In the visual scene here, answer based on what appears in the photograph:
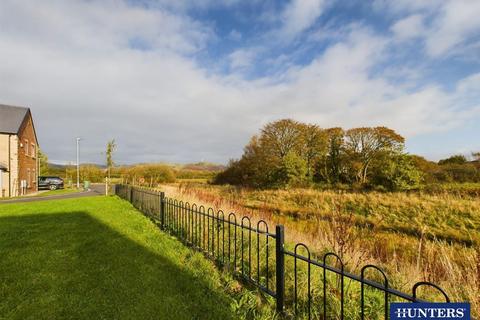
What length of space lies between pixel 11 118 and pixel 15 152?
3572mm

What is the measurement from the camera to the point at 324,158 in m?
28.2

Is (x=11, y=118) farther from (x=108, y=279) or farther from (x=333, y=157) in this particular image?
(x=333, y=157)

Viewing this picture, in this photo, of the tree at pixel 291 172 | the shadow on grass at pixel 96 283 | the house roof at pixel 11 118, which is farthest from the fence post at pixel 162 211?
the house roof at pixel 11 118

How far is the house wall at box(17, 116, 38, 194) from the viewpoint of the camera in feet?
77.8

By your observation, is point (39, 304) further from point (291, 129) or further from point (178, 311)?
point (291, 129)

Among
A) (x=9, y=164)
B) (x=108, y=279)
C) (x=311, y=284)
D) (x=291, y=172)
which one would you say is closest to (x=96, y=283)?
(x=108, y=279)

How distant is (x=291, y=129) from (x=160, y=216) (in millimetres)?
21091

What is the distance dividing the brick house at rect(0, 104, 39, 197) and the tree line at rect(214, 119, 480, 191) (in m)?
21.7

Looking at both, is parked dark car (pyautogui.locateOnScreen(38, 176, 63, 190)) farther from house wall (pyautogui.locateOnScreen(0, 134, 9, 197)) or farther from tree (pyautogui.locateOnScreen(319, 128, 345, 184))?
tree (pyautogui.locateOnScreen(319, 128, 345, 184))

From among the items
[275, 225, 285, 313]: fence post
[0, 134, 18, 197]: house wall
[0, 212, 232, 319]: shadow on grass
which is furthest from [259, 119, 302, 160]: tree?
[275, 225, 285, 313]: fence post

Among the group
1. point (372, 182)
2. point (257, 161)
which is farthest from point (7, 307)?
point (257, 161)

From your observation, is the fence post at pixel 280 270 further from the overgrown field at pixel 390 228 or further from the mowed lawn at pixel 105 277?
the overgrown field at pixel 390 228

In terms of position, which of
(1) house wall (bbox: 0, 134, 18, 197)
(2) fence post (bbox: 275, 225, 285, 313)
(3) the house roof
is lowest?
(2) fence post (bbox: 275, 225, 285, 313)

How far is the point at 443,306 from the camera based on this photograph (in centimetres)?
185
